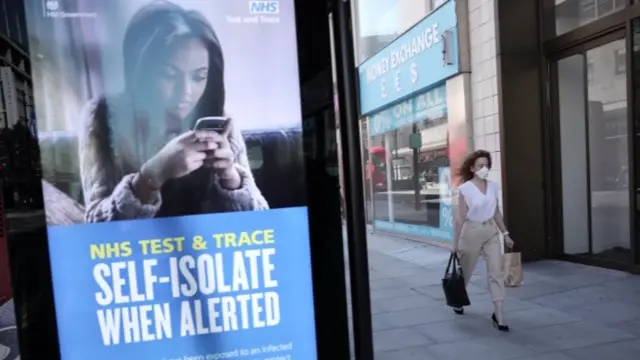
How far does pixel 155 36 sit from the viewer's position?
1961mm

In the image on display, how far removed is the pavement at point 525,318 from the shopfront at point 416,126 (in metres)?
2.64

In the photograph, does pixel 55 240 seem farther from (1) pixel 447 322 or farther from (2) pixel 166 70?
(1) pixel 447 322

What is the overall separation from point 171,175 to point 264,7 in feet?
2.48

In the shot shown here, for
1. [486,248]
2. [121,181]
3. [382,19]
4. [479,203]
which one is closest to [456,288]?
[486,248]

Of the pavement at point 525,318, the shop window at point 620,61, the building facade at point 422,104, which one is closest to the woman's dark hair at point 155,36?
the pavement at point 525,318

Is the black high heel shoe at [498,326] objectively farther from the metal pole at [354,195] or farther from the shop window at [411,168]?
the shop window at [411,168]

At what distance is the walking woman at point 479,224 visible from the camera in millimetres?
5227

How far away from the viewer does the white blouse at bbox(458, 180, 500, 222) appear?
5262 millimetres

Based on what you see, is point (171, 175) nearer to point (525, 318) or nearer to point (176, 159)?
point (176, 159)

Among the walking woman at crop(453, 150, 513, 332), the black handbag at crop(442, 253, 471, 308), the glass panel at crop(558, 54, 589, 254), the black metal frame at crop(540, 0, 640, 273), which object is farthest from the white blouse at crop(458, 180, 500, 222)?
the glass panel at crop(558, 54, 589, 254)

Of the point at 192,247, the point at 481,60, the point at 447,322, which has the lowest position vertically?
the point at 447,322

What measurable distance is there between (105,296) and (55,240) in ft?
0.92

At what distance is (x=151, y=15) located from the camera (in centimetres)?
195

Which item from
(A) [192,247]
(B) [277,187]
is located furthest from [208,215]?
(B) [277,187]
